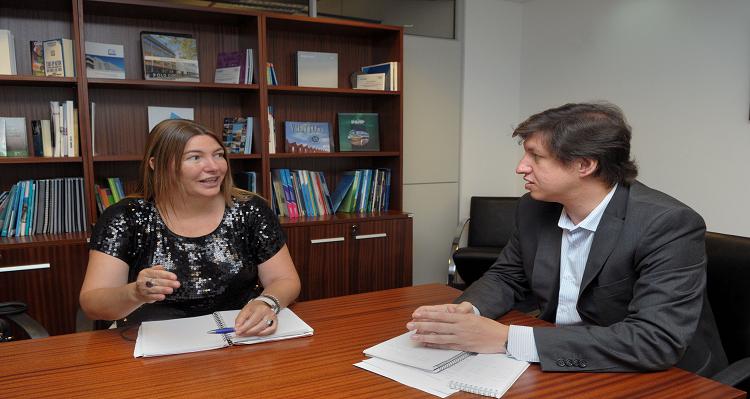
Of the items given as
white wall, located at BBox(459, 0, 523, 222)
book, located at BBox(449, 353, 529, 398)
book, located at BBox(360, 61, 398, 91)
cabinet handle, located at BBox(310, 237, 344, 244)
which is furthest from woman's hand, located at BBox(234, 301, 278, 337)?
white wall, located at BBox(459, 0, 523, 222)

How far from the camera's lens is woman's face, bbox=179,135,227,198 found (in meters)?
1.94

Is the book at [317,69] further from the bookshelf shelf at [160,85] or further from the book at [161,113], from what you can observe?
the book at [161,113]

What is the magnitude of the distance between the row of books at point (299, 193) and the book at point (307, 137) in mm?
162

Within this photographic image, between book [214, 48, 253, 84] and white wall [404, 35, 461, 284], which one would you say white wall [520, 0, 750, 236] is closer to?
white wall [404, 35, 461, 284]

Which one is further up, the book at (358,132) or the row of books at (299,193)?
the book at (358,132)

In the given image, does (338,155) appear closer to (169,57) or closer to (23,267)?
(169,57)

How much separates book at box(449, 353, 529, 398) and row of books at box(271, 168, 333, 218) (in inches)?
92.8

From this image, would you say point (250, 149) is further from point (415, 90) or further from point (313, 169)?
point (415, 90)

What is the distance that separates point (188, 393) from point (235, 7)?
2920mm

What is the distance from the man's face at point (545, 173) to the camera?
1.59 metres

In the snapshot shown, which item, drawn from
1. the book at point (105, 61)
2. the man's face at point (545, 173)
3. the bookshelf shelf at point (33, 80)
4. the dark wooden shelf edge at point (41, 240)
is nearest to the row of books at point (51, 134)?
the bookshelf shelf at point (33, 80)

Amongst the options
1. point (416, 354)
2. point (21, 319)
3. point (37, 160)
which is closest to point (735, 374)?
point (416, 354)

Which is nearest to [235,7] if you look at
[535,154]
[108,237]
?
[108,237]

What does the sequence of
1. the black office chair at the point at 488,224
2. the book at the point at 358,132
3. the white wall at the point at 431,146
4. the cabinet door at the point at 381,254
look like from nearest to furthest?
the cabinet door at the point at 381,254 → the book at the point at 358,132 → the black office chair at the point at 488,224 → the white wall at the point at 431,146
